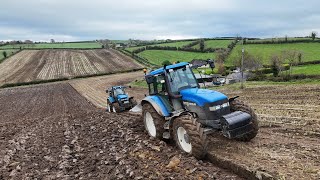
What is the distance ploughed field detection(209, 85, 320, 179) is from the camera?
7.21 m

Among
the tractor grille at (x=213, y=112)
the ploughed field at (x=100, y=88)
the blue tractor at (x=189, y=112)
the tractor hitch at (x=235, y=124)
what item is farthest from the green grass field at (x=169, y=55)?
the tractor hitch at (x=235, y=124)

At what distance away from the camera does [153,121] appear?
414 inches

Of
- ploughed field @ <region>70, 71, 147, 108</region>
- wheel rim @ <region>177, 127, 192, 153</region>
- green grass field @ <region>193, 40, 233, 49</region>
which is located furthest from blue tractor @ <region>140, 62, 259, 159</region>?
green grass field @ <region>193, 40, 233, 49</region>

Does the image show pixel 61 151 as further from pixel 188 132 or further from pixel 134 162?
pixel 188 132

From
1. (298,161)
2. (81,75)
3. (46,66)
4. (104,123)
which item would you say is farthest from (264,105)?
(46,66)

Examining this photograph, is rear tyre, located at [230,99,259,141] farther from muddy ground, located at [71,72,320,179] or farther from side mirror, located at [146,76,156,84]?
side mirror, located at [146,76,156,84]

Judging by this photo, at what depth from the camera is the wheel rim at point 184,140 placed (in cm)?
879

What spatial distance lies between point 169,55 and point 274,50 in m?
20.9

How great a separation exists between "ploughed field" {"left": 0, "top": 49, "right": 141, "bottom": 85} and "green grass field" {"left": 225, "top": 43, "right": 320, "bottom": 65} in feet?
60.2

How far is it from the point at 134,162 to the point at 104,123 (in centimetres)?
617

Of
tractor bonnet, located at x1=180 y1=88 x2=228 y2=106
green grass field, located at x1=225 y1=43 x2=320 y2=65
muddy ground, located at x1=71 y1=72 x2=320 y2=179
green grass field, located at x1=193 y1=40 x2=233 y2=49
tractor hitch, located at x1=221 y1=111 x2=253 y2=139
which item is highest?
green grass field, located at x1=193 y1=40 x2=233 y2=49

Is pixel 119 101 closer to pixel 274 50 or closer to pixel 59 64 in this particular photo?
pixel 59 64

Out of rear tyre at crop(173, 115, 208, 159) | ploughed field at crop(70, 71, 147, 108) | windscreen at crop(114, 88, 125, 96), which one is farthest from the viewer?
ploughed field at crop(70, 71, 147, 108)

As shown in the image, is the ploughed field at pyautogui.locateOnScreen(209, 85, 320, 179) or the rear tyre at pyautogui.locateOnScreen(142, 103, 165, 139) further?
the rear tyre at pyautogui.locateOnScreen(142, 103, 165, 139)
